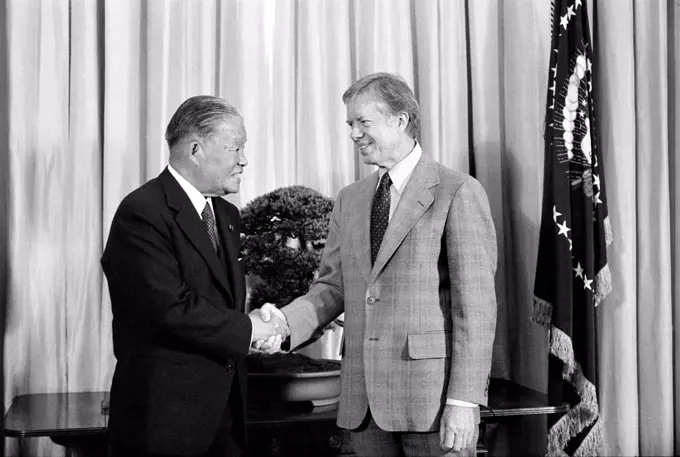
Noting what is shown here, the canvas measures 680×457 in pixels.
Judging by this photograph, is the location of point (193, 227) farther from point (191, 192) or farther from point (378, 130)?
point (378, 130)

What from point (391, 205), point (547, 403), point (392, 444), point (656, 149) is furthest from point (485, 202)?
point (656, 149)

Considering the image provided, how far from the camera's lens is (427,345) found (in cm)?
213

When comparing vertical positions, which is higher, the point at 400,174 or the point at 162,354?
the point at 400,174

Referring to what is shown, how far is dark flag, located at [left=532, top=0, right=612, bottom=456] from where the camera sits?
3162 millimetres

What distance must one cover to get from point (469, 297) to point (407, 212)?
0.94ft

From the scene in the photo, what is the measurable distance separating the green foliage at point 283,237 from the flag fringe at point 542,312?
36.1 inches

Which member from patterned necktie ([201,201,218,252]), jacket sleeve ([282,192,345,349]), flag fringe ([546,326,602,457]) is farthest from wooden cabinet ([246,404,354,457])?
flag fringe ([546,326,602,457])

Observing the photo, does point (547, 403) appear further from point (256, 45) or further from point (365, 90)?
point (256, 45)

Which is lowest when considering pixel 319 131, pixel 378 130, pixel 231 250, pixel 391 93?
pixel 231 250

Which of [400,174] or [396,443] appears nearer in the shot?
[396,443]

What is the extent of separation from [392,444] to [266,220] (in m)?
1.10

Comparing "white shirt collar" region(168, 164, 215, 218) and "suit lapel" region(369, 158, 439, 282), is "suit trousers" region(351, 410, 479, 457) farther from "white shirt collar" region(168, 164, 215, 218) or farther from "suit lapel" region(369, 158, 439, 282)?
"white shirt collar" region(168, 164, 215, 218)

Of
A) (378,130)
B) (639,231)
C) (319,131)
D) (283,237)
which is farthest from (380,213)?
(639,231)

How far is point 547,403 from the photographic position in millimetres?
2863
